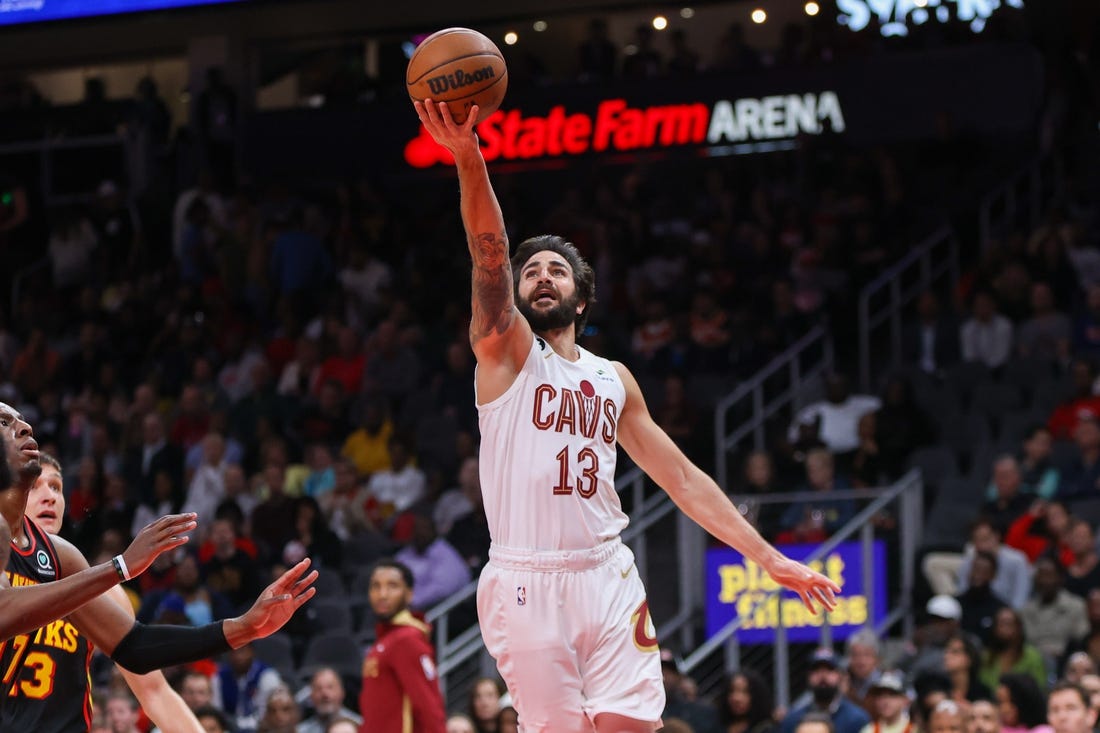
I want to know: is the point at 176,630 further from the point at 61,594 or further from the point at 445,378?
the point at 445,378

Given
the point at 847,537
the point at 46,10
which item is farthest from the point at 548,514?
the point at 46,10

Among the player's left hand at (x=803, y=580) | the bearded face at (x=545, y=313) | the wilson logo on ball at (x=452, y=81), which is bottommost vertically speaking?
the player's left hand at (x=803, y=580)

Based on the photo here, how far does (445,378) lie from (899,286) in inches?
176

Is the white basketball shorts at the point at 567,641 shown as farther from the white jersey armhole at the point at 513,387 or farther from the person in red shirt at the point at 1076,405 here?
the person in red shirt at the point at 1076,405

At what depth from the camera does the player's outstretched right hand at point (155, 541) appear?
479 centimetres

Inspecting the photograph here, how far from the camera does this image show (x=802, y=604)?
508 inches

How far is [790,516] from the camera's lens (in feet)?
44.3

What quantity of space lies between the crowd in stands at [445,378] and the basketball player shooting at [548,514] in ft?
15.9

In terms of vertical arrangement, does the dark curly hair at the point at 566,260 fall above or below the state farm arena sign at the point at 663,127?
below

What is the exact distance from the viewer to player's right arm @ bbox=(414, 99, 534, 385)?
5.61 meters

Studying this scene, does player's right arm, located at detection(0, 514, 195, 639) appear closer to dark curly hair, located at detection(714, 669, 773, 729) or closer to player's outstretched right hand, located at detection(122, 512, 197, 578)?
player's outstretched right hand, located at detection(122, 512, 197, 578)

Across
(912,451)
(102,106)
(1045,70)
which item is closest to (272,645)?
(912,451)

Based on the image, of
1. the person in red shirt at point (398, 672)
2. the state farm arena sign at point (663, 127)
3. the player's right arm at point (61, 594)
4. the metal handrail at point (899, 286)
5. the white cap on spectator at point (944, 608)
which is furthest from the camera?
the state farm arena sign at point (663, 127)

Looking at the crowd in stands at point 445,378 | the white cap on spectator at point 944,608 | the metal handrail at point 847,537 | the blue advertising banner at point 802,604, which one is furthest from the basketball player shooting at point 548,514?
the blue advertising banner at point 802,604
